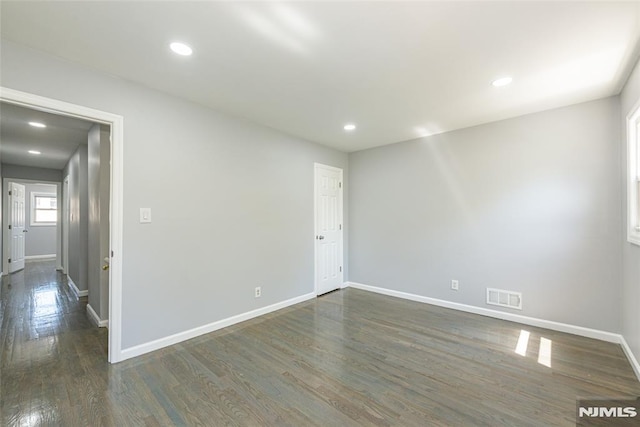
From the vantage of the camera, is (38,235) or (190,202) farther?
(38,235)

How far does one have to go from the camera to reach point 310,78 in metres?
2.40

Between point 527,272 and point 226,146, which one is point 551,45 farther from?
point 226,146

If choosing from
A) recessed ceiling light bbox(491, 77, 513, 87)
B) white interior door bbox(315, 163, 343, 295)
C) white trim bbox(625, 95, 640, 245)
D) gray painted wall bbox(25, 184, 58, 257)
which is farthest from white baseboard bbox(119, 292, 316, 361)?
gray painted wall bbox(25, 184, 58, 257)

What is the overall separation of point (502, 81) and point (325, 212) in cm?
296

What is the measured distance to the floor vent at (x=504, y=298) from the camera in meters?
3.30

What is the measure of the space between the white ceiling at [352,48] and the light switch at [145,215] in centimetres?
122

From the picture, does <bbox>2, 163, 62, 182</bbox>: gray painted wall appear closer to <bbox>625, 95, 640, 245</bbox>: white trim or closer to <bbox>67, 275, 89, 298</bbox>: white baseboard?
<bbox>67, 275, 89, 298</bbox>: white baseboard

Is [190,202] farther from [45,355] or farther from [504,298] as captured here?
[504,298]

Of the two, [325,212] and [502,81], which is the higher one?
[502,81]

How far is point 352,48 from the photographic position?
1.98 meters

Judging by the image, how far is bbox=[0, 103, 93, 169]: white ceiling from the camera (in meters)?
3.11

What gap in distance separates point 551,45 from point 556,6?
0.46 m

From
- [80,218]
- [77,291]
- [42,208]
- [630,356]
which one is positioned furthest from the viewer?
[42,208]

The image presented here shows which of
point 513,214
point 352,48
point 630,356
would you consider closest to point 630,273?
point 630,356
